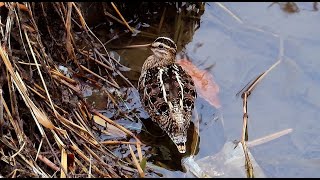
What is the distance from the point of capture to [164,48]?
19.0ft

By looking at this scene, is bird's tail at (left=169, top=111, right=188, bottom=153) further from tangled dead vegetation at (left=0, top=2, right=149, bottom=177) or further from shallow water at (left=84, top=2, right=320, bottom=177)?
tangled dead vegetation at (left=0, top=2, right=149, bottom=177)

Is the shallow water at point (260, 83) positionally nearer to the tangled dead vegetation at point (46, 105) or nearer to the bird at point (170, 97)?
the bird at point (170, 97)

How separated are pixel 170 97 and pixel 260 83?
3.70 ft

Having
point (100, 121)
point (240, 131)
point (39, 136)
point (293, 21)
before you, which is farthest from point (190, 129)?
point (293, 21)

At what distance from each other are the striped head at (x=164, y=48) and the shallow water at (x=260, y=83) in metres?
0.29

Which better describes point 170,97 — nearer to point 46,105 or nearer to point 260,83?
point 46,105

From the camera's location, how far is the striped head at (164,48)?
580cm

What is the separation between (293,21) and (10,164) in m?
3.40

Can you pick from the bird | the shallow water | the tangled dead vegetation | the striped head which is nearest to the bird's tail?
the bird

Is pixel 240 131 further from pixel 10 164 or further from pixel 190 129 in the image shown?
pixel 10 164

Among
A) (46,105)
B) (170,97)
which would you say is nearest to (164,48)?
(170,97)

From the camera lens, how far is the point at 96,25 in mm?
6352

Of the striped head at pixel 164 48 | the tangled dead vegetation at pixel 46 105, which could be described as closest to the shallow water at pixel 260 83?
the striped head at pixel 164 48

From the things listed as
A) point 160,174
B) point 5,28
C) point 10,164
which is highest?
point 5,28
